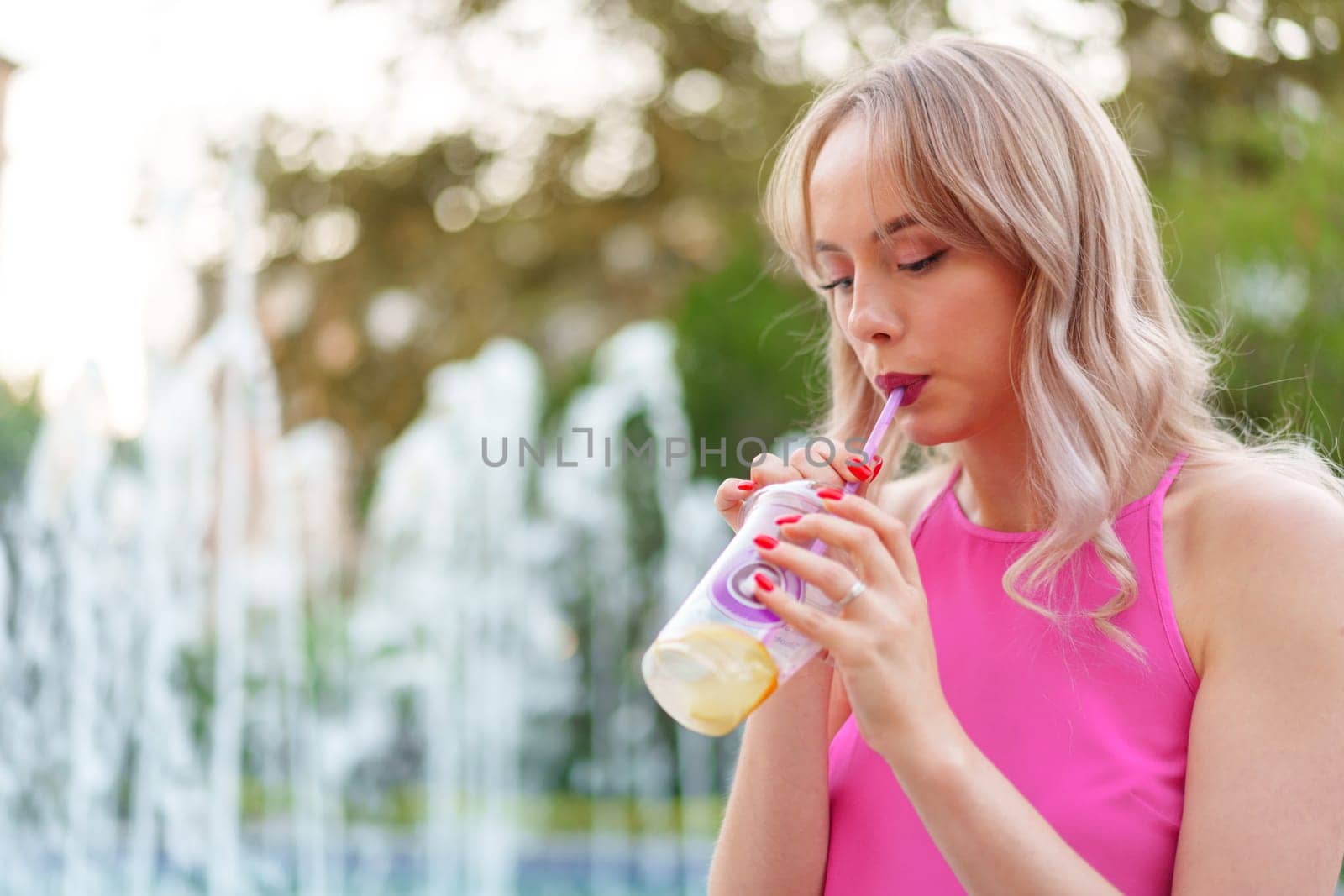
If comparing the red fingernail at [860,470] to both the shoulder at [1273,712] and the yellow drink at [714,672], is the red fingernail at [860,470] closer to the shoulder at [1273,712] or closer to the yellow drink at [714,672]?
the yellow drink at [714,672]

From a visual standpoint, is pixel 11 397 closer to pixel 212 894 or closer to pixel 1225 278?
pixel 212 894

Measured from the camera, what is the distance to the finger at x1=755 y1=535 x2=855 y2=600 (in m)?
1.24

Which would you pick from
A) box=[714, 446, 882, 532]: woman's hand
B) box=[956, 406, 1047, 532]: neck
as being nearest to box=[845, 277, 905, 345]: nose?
box=[714, 446, 882, 532]: woman's hand

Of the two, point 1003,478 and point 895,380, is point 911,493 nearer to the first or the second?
point 1003,478

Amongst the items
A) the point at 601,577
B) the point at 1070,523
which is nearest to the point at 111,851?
the point at 601,577

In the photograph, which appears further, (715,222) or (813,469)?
(715,222)

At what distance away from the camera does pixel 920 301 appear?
1.52 m

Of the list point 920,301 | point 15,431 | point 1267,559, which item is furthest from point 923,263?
point 15,431

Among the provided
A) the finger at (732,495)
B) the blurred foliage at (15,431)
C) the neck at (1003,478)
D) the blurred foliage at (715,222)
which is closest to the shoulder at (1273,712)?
the neck at (1003,478)

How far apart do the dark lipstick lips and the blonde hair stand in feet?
0.42

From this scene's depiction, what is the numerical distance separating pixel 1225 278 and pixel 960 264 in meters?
5.41

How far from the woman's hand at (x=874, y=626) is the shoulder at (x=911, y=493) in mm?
617

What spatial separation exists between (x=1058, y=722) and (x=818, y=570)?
18.2 inches

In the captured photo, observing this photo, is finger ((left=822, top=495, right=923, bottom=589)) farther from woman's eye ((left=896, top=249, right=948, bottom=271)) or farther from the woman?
woman's eye ((left=896, top=249, right=948, bottom=271))
